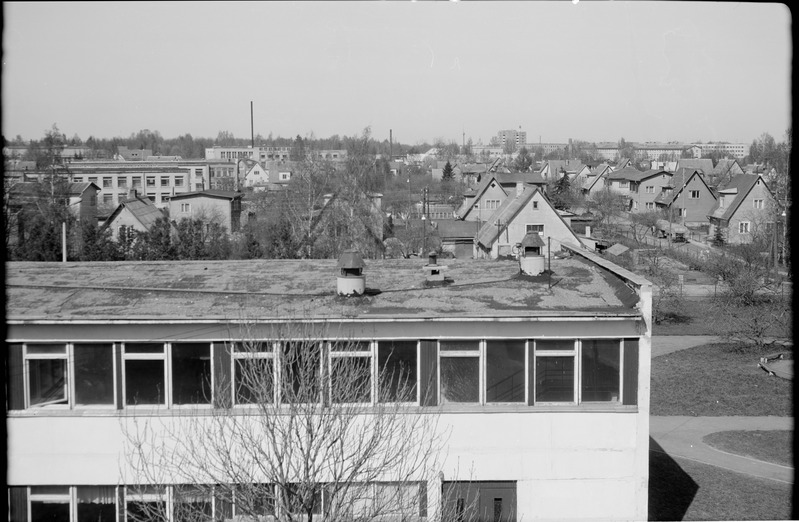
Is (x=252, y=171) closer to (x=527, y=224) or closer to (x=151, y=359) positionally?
(x=527, y=224)

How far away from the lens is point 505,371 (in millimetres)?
5160

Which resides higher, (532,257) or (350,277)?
(532,257)

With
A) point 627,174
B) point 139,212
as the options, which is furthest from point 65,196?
point 627,174

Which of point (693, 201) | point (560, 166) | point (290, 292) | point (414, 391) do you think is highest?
point (560, 166)

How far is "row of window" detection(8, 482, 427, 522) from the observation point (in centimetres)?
389

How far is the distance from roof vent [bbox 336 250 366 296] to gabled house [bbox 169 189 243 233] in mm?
14626

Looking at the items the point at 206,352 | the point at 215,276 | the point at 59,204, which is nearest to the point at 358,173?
the point at 59,204

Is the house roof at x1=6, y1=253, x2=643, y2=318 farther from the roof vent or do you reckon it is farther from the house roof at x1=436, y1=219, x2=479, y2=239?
the house roof at x1=436, y1=219, x2=479, y2=239

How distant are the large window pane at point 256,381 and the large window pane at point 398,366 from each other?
71 cm

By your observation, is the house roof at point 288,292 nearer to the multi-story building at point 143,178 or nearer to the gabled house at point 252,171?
the multi-story building at point 143,178

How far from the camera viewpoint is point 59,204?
17047mm

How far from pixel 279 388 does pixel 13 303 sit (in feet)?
8.12

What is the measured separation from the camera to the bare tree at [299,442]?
3.92 m

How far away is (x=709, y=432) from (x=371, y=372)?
5032mm
